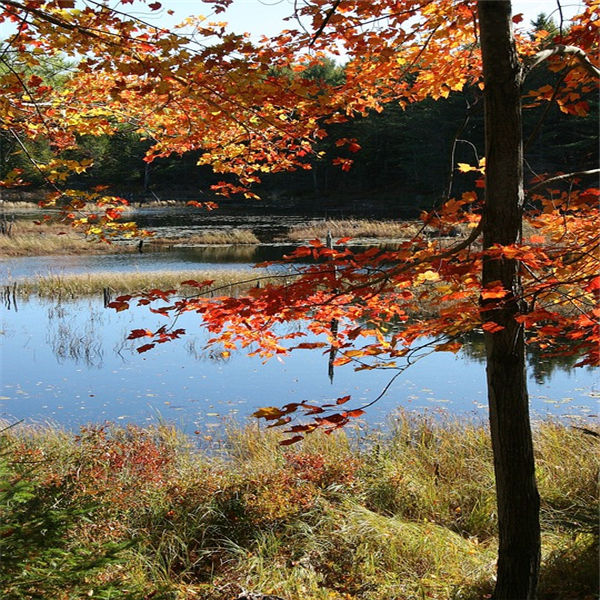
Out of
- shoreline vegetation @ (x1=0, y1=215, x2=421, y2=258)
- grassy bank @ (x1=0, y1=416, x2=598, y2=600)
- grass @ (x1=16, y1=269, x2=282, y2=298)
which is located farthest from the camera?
shoreline vegetation @ (x1=0, y1=215, x2=421, y2=258)

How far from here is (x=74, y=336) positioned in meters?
14.3

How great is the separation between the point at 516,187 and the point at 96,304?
15623 mm

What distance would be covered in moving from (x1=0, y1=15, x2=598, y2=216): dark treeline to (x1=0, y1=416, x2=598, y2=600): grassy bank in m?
26.7

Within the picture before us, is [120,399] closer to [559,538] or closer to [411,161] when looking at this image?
[559,538]

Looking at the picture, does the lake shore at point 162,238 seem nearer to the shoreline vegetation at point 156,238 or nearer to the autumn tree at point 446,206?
the shoreline vegetation at point 156,238

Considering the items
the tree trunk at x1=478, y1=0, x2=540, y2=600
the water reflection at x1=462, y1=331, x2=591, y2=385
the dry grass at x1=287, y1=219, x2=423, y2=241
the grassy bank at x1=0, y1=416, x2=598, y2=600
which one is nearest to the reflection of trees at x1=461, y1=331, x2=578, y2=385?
the water reflection at x1=462, y1=331, x2=591, y2=385

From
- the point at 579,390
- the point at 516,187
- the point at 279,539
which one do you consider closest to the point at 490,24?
the point at 516,187

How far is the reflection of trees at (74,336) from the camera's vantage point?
43.0ft

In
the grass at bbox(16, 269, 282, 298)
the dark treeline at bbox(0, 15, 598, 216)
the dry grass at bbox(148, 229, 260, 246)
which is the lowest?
the grass at bbox(16, 269, 282, 298)

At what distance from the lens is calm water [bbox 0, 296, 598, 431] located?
9820 millimetres

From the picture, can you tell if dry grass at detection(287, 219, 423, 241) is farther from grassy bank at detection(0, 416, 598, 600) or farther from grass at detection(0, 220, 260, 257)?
grassy bank at detection(0, 416, 598, 600)

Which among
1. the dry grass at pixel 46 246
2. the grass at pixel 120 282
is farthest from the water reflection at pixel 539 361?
the dry grass at pixel 46 246

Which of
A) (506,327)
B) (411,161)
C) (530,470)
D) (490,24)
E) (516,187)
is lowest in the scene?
(530,470)

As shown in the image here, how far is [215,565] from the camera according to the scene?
496 cm
